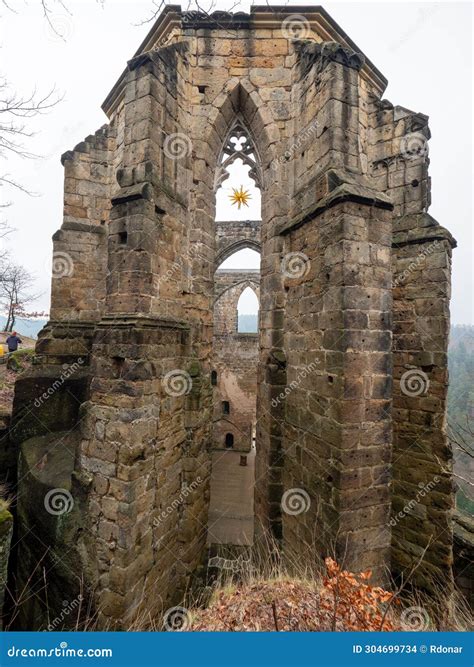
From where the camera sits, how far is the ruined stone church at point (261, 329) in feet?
10.8

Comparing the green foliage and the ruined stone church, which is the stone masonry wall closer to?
the ruined stone church

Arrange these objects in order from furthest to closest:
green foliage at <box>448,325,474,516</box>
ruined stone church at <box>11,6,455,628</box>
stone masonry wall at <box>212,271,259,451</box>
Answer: green foliage at <box>448,325,474,516</box> < stone masonry wall at <box>212,271,259,451</box> < ruined stone church at <box>11,6,455,628</box>

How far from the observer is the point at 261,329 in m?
4.99

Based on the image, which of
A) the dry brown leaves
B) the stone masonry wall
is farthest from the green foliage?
the dry brown leaves

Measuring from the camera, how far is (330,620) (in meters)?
2.41

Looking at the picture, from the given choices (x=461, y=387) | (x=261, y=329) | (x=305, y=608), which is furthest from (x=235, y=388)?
(x=461, y=387)

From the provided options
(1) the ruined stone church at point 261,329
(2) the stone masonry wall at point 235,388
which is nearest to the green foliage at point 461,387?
(2) the stone masonry wall at point 235,388

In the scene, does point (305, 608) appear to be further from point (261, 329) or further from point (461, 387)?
point (461, 387)

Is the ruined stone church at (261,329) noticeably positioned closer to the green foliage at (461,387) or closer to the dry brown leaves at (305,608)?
the dry brown leaves at (305,608)

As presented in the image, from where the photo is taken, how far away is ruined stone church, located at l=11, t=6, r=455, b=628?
3.31 meters

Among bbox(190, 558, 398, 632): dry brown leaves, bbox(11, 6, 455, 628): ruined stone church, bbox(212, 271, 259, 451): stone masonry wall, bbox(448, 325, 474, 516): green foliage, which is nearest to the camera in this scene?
bbox(190, 558, 398, 632): dry brown leaves

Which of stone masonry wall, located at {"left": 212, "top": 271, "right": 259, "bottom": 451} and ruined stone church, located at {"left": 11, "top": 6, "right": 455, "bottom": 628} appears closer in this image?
ruined stone church, located at {"left": 11, "top": 6, "right": 455, "bottom": 628}

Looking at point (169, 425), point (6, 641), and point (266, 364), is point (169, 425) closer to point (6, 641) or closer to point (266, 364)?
point (266, 364)

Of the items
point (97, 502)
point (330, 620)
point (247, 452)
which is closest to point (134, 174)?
point (97, 502)
